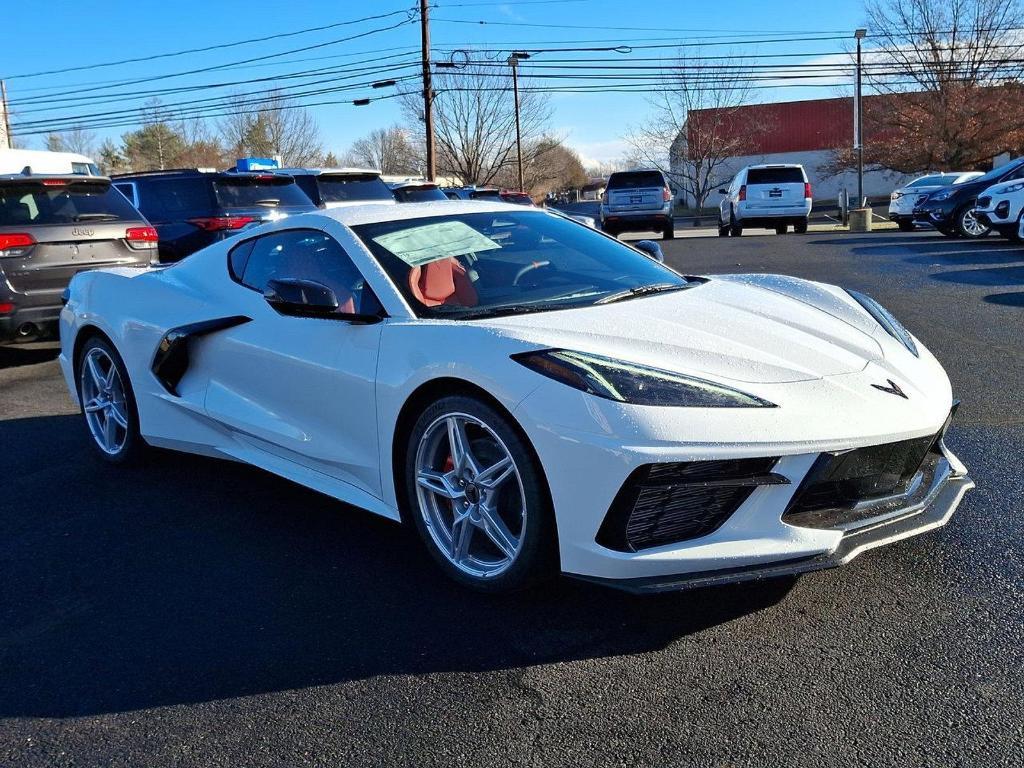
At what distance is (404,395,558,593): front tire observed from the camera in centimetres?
298

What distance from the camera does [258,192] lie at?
11.1 m

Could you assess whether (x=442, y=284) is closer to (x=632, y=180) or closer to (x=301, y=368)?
(x=301, y=368)

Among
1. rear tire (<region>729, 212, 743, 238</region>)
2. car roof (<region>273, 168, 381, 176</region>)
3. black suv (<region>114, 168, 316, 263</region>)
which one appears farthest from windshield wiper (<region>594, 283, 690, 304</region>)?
rear tire (<region>729, 212, 743, 238</region>)

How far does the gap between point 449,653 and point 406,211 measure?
2.09 metres

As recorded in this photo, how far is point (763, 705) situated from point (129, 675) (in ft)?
5.99

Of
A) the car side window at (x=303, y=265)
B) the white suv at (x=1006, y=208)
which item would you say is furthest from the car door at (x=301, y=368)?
the white suv at (x=1006, y=208)

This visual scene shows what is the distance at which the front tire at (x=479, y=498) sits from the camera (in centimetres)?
298

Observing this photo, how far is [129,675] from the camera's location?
2.84m

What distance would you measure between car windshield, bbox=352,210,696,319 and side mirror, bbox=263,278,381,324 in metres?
0.21

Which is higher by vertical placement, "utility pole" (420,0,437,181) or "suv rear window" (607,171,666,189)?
"utility pole" (420,0,437,181)

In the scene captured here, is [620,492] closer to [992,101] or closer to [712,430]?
[712,430]

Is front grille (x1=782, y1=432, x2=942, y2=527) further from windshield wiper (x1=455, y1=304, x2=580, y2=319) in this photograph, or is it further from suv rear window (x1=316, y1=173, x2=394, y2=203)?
suv rear window (x1=316, y1=173, x2=394, y2=203)

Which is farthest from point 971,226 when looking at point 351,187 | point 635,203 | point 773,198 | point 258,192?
point 258,192

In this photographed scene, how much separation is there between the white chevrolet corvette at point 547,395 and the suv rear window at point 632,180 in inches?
730
